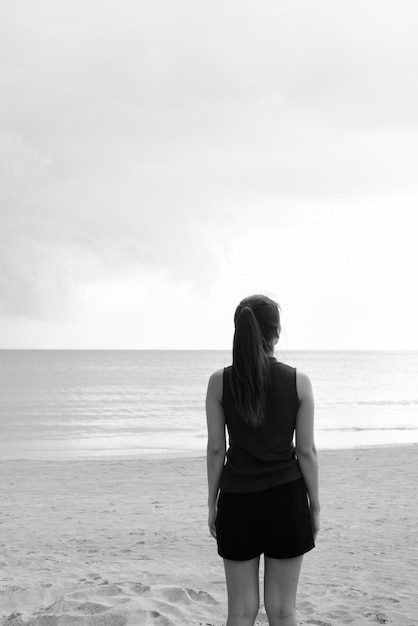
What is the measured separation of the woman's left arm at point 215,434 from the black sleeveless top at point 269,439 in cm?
5

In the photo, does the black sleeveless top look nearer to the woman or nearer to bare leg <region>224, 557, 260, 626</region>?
the woman

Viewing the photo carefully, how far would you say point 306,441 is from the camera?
126 inches

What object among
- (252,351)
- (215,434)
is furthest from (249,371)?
(215,434)

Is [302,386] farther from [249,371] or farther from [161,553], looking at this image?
[161,553]

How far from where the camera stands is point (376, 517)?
8.72 m

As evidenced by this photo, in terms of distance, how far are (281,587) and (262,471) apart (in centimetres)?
57

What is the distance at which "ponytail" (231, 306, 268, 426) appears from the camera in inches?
122

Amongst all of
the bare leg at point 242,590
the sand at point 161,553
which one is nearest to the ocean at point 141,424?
the sand at point 161,553

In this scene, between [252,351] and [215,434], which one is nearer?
[252,351]

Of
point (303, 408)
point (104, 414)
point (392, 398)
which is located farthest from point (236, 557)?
point (392, 398)

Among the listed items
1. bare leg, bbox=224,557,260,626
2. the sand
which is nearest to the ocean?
the sand

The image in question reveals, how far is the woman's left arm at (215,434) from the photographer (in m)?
3.21

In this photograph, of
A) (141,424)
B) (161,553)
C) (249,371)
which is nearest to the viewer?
(249,371)

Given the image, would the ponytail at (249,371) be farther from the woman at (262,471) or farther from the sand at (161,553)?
the sand at (161,553)
